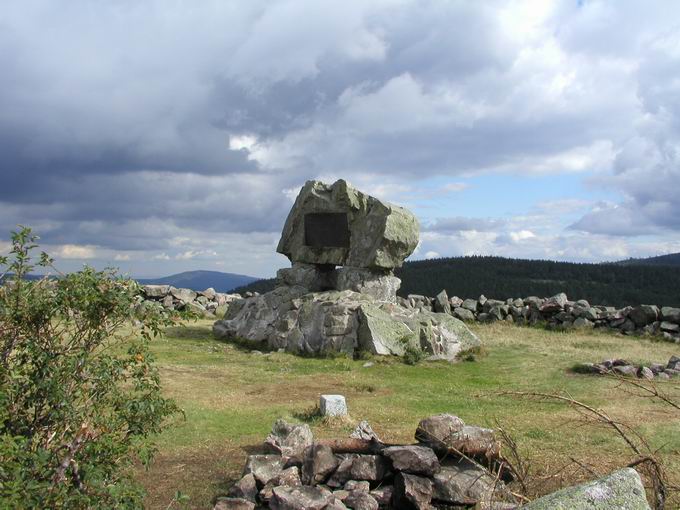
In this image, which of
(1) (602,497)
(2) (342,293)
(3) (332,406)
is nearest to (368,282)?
(2) (342,293)

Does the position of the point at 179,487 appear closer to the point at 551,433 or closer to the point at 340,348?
the point at 551,433

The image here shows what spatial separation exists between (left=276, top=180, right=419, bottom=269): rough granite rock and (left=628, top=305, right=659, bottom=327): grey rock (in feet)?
32.6

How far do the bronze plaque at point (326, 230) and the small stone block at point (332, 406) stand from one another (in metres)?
11.0

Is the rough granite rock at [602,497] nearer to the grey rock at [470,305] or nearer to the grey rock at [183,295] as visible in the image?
the grey rock at [470,305]

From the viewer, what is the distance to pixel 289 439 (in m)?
8.23

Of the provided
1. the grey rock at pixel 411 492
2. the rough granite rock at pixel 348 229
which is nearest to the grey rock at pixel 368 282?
the rough granite rock at pixel 348 229

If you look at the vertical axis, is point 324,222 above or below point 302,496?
above

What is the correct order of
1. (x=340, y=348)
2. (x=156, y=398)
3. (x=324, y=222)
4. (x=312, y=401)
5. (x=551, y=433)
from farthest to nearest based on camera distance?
(x=324, y=222), (x=340, y=348), (x=312, y=401), (x=551, y=433), (x=156, y=398)

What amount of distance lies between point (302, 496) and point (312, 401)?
208 inches

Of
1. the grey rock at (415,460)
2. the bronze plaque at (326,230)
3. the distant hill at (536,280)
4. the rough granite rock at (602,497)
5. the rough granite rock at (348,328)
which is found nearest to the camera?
the rough granite rock at (602,497)

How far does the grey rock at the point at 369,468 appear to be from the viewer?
6980 mm

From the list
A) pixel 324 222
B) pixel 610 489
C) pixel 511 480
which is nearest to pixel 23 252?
pixel 610 489

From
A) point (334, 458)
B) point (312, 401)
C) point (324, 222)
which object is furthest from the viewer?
point (324, 222)

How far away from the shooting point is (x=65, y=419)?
506 cm
